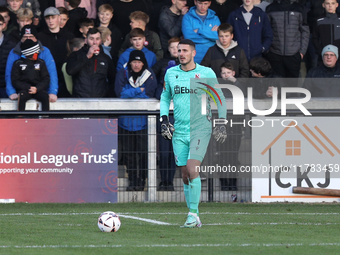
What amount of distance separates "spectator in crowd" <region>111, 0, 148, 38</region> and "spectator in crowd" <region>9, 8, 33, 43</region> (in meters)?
1.73

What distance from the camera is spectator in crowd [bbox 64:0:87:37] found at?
1339cm

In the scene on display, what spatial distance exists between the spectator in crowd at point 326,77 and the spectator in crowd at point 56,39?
486cm

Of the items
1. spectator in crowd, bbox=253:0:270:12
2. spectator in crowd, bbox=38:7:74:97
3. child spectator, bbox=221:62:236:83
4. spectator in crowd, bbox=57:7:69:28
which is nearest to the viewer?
child spectator, bbox=221:62:236:83

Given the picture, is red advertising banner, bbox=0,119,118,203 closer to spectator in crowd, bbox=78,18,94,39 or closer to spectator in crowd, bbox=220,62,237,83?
spectator in crowd, bbox=220,62,237,83

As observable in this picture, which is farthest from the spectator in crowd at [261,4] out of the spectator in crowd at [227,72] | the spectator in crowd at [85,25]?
the spectator in crowd at [85,25]

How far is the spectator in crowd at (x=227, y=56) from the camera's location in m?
12.4

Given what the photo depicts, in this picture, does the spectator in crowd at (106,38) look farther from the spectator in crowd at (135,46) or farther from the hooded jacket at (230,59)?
the hooded jacket at (230,59)

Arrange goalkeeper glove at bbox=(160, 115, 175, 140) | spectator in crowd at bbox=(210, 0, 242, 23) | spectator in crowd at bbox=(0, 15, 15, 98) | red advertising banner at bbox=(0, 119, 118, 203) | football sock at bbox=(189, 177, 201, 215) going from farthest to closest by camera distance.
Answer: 1. spectator in crowd at bbox=(210, 0, 242, 23)
2. spectator in crowd at bbox=(0, 15, 15, 98)
3. red advertising banner at bbox=(0, 119, 118, 203)
4. goalkeeper glove at bbox=(160, 115, 175, 140)
5. football sock at bbox=(189, 177, 201, 215)

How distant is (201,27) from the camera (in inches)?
506

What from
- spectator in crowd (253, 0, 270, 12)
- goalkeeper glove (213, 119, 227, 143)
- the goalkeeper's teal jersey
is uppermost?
spectator in crowd (253, 0, 270, 12)

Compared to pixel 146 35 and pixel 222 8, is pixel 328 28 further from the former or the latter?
pixel 146 35

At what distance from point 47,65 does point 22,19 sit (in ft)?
4.64

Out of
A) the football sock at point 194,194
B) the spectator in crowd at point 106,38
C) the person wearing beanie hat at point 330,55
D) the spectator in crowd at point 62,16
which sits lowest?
the football sock at point 194,194

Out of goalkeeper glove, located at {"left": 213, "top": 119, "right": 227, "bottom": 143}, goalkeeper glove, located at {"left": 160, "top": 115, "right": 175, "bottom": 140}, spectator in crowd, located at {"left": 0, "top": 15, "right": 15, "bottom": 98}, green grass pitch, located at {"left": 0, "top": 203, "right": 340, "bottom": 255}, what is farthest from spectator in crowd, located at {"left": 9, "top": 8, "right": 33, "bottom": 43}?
goalkeeper glove, located at {"left": 213, "top": 119, "right": 227, "bottom": 143}
